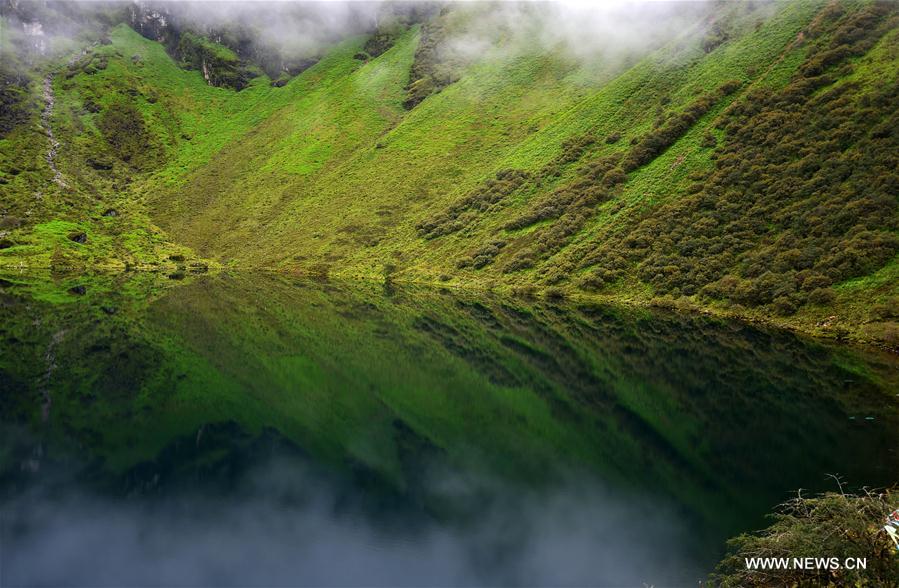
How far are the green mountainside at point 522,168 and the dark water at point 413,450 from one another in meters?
19.0

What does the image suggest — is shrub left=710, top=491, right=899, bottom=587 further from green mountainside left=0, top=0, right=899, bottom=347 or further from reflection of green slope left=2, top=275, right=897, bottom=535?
green mountainside left=0, top=0, right=899, bottom=347

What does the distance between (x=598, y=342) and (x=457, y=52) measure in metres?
147

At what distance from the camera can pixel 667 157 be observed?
287 feet

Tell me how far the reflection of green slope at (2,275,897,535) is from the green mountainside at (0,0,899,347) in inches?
584

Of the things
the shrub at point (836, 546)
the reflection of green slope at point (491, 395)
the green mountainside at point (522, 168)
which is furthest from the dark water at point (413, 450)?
the green mountainside at point (522, 168)

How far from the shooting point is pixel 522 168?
369 ft

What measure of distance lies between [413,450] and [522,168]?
92789mm

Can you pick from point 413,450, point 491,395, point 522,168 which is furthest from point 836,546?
point 522,168

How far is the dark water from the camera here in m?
17.5

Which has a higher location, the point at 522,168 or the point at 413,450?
the point at 522,168

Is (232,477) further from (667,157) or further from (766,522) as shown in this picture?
(667,157)

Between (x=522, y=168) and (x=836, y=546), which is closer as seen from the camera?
(x=836, y=546)

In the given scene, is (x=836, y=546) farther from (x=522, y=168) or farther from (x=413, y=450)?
(x=522, y=168)

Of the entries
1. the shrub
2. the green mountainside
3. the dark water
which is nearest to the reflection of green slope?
the dark water
